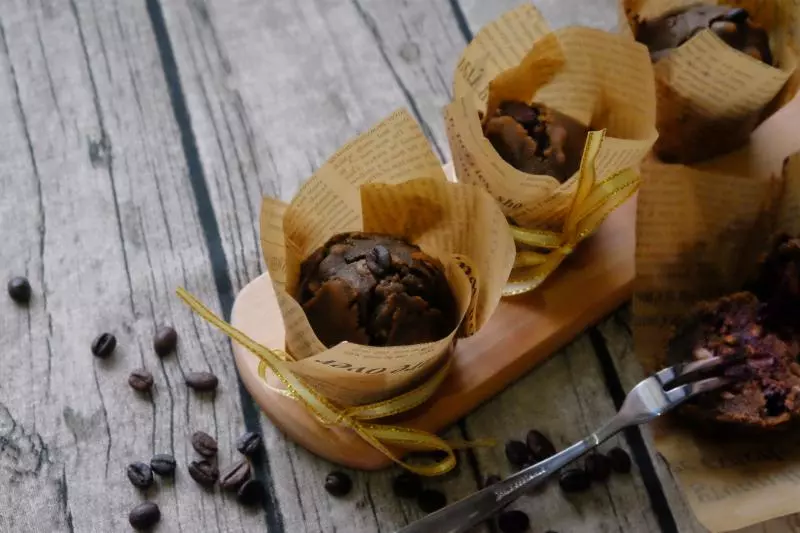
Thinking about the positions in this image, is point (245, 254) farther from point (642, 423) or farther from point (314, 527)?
point (642, 423)

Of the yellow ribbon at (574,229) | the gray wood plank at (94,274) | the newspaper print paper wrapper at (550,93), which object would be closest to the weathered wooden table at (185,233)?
the gray wood plank at (94,274)

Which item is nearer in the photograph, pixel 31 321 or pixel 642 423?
pixel 642 423

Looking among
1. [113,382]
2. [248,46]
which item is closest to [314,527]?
[113,382]

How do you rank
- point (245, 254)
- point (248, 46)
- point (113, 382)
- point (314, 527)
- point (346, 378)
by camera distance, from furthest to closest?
point (248, 46) < point (245, 254) < point (113, 382) < point (314, 527) < point (346, 378)

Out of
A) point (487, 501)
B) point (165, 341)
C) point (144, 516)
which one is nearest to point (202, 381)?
point (165, 341)

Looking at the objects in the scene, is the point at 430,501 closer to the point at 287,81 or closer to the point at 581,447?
the point at 581,447

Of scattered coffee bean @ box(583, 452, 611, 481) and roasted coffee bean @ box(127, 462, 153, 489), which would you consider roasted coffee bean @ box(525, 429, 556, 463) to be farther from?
roasted coffee bean @ box(127, 462, 153, 489)
